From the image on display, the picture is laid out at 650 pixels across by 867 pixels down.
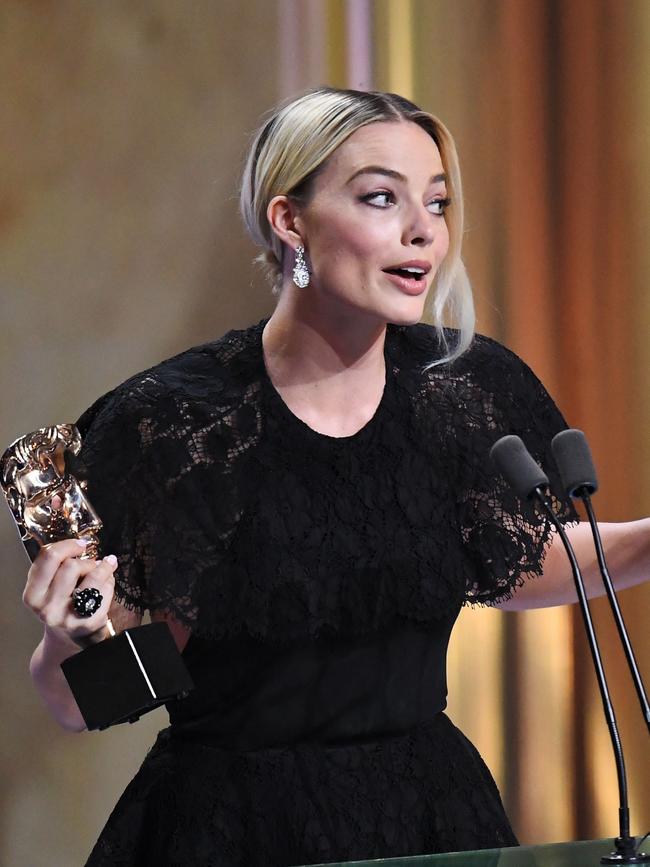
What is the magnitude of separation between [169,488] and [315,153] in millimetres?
447

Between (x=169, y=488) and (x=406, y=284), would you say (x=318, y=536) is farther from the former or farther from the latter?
(x=406, y=284)

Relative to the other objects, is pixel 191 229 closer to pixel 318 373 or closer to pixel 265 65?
pixel 265 65

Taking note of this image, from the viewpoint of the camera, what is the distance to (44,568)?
4.07 feet

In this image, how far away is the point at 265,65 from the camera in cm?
252

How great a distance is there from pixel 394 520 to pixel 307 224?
1.25ft

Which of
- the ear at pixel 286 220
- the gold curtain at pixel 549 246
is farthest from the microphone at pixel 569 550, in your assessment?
the gold curtain at pixel 549 246

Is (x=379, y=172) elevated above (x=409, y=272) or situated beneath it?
elevated above

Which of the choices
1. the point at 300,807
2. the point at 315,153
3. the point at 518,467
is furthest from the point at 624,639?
the point at 315,153

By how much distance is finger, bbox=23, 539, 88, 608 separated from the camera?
1239 mm

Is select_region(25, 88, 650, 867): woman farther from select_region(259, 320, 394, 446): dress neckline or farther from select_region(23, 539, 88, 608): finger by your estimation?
select_region(23, 539, 88, 608): finger

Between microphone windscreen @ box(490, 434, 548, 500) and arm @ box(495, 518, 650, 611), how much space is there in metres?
0.56

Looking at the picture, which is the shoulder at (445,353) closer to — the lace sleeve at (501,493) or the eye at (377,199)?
the lace sleeve at (501,493)

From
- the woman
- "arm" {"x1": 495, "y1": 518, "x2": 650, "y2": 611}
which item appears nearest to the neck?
the woman

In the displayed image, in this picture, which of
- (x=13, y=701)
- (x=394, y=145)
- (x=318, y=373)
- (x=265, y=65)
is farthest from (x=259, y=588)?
(x=265, y=65)
